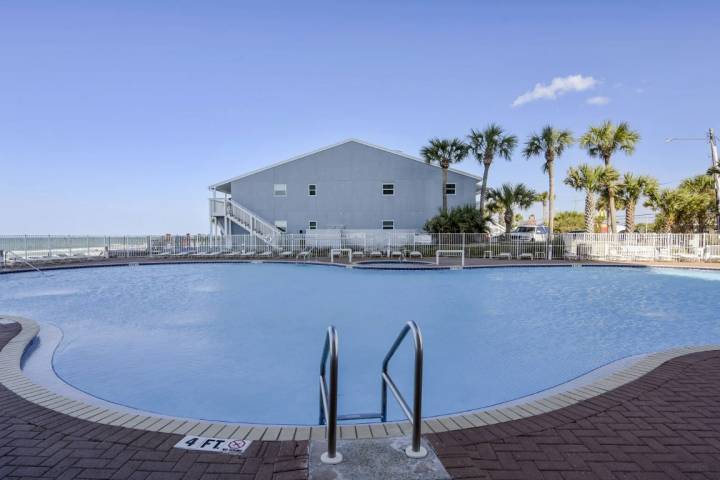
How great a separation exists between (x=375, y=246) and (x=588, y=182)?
48.0 feet

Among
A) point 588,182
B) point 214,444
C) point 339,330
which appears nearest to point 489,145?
point 588,182

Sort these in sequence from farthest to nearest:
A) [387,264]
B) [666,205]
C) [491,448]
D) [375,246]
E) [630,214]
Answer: [666,205]
[630,214]
[375,246]
[387,264]
[491,448]

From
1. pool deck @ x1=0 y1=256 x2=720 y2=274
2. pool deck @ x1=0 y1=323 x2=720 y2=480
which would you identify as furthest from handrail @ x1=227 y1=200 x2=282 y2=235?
pool deck @ x1=0 y1=323 x2=720 y2=480

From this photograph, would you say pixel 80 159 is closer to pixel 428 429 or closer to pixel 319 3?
pixel 319 3

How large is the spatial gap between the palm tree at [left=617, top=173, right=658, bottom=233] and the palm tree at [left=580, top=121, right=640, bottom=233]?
3.07 meters

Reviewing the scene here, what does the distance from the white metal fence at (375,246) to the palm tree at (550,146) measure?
3.78m

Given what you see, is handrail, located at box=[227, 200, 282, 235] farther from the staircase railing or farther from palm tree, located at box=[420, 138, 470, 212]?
palm tree, located at box=[420, 138, 470, 212]

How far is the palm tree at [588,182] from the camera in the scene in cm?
2417

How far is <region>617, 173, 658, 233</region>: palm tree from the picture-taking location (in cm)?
2644

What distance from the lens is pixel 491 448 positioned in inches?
108

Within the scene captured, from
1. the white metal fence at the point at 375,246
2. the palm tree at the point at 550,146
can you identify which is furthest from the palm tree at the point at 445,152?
the white metal fence at the point at 375,246

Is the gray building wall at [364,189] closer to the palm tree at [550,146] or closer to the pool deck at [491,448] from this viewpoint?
the palm tree at [550,146]

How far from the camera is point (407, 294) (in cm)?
1177

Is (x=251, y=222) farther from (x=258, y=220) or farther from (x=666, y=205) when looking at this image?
(x=666, y=205)
